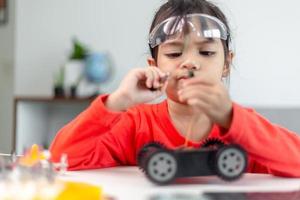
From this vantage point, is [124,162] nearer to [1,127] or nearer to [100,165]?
[100,165]

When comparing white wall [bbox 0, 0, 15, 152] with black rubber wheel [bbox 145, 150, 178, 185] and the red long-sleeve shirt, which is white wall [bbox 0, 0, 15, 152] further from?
black rubber wheel [bbox 145, 150, 178, 185]

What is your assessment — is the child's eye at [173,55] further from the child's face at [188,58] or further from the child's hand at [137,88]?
the child's hand at [137,88]

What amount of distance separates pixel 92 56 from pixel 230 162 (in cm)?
192

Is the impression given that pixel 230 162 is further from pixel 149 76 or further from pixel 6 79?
pixel 6 79

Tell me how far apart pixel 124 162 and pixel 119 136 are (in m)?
0.05

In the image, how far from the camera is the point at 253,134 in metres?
0.68

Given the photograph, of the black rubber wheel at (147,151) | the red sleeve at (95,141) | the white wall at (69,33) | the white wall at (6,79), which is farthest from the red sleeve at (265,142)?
the white wall at (6,79)

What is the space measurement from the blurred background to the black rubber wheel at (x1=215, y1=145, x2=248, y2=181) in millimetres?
1556

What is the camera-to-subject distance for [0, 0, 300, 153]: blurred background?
2.20 m

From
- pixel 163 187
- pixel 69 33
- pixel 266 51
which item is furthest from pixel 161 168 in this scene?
pixel 69 33

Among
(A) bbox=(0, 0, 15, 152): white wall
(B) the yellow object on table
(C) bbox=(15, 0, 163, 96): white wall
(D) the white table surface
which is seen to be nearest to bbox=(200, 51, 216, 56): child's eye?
(D) the white table surface

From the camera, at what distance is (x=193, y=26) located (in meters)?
0.82

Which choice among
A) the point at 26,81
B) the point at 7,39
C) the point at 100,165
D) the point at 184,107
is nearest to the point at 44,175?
the point at 100,165

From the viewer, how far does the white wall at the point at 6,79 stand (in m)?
2.84
